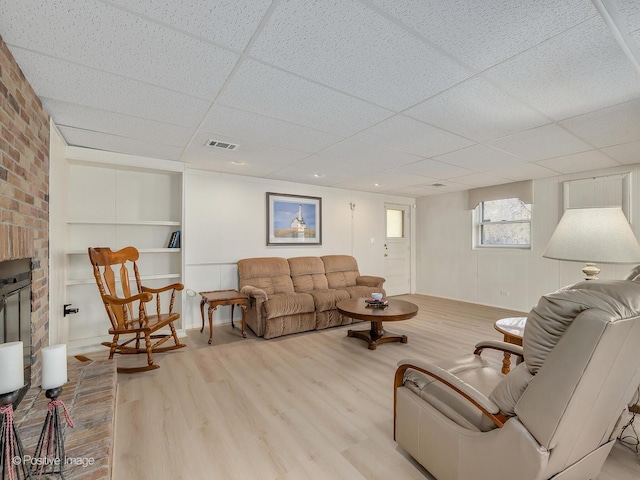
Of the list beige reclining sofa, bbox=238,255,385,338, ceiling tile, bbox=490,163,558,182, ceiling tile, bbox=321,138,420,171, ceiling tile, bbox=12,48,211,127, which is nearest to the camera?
ceiling tile, bbox=12,48,211,127

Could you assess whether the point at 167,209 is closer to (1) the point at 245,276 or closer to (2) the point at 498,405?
(1) the point at 245,276

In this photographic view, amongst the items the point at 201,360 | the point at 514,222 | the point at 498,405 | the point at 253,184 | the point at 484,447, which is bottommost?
the point at 201,360

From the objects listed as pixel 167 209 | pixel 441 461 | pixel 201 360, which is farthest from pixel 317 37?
pixel 167 209

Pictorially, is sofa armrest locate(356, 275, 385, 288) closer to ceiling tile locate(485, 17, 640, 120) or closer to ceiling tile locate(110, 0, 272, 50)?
ceiling tile locate(485, 17, 640, 120)

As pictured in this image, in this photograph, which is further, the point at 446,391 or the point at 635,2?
the point at 446,391

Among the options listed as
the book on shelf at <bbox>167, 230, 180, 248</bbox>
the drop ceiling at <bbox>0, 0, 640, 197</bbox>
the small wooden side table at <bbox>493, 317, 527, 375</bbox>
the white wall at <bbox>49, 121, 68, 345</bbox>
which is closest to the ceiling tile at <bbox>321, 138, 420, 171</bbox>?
the drop ceiling at <bbox>0, 0, 640, 197</bbox>

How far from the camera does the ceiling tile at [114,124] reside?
88.6 inches

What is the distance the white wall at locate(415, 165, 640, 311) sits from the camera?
174 inches

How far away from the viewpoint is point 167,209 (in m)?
3.96

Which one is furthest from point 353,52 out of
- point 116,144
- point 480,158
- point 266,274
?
point 266,274

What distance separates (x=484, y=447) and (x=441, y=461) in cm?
29

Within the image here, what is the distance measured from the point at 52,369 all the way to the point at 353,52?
2014 millimetres

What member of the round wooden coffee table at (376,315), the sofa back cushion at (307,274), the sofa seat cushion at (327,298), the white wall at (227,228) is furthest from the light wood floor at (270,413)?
the sofa back cushion at (307,274)

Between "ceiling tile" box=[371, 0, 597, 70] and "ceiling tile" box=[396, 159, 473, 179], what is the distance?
7.26 feet
